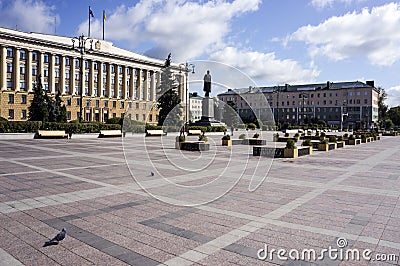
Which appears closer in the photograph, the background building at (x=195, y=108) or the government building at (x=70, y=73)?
the background building at (x=195, y=108)

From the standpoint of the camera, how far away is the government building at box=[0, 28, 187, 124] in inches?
2295

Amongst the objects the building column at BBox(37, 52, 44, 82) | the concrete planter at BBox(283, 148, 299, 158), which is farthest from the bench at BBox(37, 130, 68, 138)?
the building column at BBox(37, 52, 44, 82)

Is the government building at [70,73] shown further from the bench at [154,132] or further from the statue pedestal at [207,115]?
the bench at [154,132]

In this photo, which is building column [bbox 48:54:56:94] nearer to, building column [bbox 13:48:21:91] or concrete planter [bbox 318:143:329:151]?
building column [bbox 13:48:21:91]

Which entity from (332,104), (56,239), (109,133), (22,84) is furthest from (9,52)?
(332,104)

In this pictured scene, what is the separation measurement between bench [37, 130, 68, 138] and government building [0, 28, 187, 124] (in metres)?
23.5

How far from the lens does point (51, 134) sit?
94.6 feet

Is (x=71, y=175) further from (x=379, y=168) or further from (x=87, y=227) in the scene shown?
(x=379, y=168)

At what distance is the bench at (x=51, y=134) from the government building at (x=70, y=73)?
2351cm

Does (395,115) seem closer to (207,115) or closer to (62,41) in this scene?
(207,115)

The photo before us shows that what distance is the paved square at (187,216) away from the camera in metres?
4.41

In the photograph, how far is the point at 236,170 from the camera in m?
12.0

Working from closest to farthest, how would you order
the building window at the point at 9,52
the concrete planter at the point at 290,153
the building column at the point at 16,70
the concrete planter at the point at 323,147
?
the concrete planter at the point at 290,153, the concrete planter at the point at 323,147, the building window at the point at 9,52, the building column at the point at 16,70

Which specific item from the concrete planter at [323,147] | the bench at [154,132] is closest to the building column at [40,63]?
the bench at [154,132]
